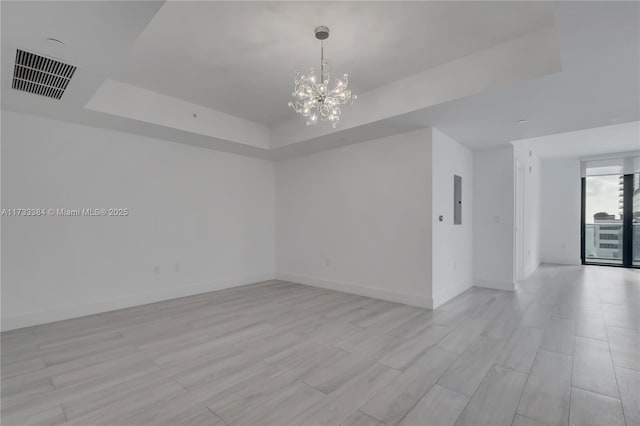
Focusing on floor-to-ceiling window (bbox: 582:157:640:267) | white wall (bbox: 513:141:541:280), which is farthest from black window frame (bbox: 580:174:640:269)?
white wall (bbox: 513:141:541:280)

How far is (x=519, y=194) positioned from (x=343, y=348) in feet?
16.4

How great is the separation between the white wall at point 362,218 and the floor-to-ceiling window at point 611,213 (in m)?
→ 6.70

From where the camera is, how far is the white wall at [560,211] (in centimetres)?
778

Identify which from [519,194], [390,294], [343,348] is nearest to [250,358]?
[343,348]

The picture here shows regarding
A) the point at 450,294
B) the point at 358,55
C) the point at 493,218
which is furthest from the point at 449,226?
the point at 358,55

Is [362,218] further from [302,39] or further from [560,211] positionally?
[560,211]

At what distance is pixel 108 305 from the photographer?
4.09m

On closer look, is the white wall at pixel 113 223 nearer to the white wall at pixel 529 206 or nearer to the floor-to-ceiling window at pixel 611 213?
the white wall at pixel 529 206

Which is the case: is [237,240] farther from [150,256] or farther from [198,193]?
[150,256]

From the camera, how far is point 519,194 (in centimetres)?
576

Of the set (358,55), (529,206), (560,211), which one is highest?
(358,55)

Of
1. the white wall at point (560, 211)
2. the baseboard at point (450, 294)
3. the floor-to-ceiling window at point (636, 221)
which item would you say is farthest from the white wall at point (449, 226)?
the floor-to-ceiling window at point (636, 221)

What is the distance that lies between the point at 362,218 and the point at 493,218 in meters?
2.45

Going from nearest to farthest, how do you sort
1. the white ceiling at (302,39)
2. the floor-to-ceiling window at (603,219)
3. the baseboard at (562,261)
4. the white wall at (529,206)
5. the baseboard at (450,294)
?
the white ceiling at (302,39) < the baseboard at (450,294) < the white wall at (529,206) < the floor-to-ceiling window at (603,219) < the baseboard at (562,261)
